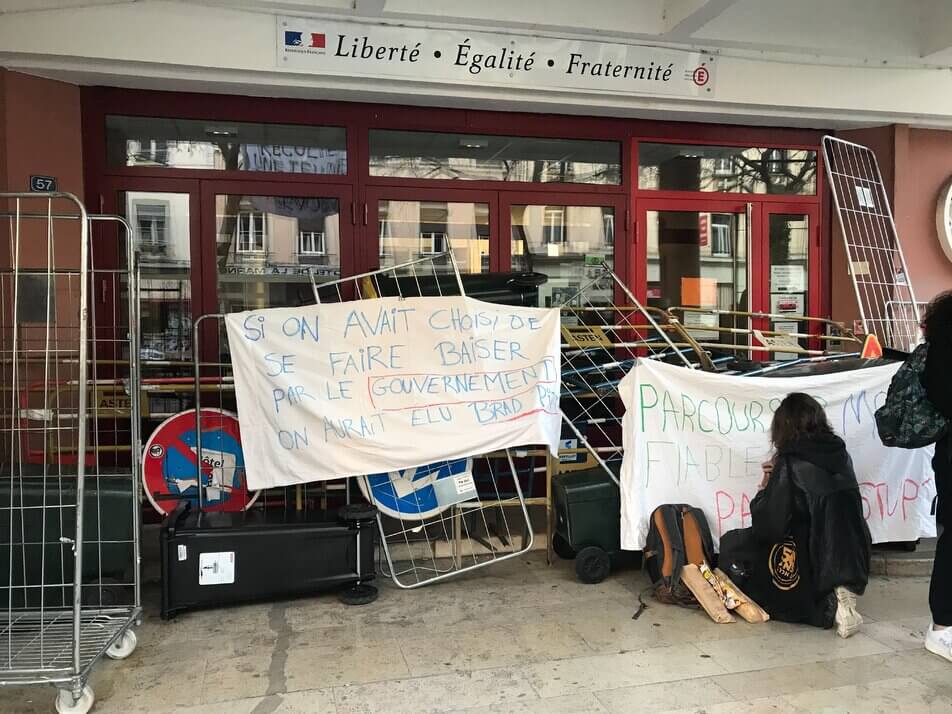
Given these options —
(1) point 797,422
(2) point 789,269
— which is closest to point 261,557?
(1) point 797,422

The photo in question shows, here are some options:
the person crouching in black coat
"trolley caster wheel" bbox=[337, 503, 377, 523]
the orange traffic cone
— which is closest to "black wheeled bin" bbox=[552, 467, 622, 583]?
the person crouching in black coat

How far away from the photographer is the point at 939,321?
11.9 feet

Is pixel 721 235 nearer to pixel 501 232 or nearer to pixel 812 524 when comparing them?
pixel 501 232

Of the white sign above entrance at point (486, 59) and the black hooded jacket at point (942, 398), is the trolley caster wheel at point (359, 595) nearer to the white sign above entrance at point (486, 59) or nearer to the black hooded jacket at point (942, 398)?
the black hooded jacket at point (942, 398)

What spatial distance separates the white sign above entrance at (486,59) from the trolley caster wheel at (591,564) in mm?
3518

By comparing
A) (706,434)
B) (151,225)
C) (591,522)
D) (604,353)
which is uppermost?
(151,225)

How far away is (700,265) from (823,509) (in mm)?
3381

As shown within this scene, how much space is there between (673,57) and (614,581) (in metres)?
4.13

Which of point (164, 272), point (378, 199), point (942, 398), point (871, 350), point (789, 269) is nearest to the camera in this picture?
point (942, 398)

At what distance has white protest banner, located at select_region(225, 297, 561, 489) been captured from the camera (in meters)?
4.47

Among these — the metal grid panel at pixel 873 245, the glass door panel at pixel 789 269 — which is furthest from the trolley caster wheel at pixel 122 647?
the metal grid panel at pixel 873 245

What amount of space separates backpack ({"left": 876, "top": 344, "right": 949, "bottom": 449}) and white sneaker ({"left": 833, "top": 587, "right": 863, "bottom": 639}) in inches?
34.5

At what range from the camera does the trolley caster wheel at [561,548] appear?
5168mm

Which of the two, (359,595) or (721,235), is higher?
(721,235)
